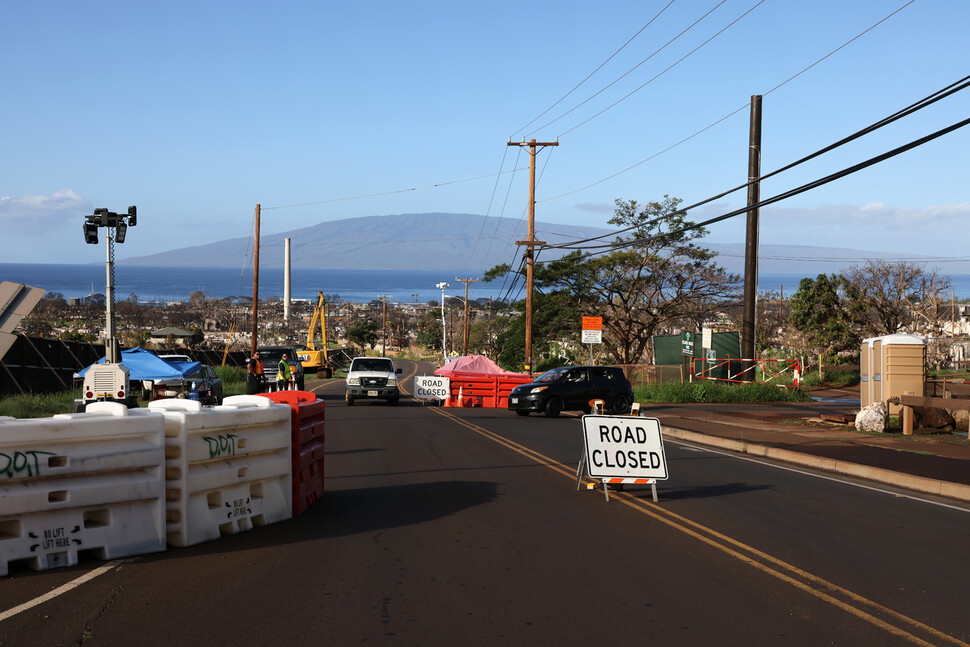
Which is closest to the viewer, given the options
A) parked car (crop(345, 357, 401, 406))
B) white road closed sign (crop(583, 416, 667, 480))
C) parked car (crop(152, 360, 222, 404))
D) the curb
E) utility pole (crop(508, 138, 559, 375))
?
white road closed sign (crop(583, 416, 667, 480))

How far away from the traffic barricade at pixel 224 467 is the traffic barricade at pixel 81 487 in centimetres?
20

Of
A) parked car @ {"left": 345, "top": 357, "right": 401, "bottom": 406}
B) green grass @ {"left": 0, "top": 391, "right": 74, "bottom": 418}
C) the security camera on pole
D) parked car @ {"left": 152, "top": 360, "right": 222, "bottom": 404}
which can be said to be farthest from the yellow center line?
parked car @ {"left": 345, "top": 357, "right": 401, "bottom": 406}

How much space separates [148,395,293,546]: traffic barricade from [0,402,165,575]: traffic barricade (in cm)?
20

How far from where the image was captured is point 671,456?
17.7 metres

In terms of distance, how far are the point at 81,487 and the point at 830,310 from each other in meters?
51.5

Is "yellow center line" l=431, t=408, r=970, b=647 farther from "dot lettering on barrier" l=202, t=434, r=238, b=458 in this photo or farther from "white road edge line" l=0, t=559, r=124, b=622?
"white road edge line" l=0, t=559, r=124, b=622

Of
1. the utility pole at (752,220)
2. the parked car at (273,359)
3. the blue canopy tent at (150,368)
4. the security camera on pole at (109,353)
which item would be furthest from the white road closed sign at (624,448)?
the parked car at (273,359)

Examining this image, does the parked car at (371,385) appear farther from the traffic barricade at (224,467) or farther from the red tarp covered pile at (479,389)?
the traffic barricade at (224,467)

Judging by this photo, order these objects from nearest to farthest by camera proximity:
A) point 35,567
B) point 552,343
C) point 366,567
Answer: point 35,567
point 366,567
point 552,343

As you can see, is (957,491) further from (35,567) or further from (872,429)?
(35,567)

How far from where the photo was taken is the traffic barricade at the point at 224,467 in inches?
323

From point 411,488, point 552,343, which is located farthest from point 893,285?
point 411,488

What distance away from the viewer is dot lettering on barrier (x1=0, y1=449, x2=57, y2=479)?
23.1 feet

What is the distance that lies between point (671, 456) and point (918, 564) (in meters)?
9.39
